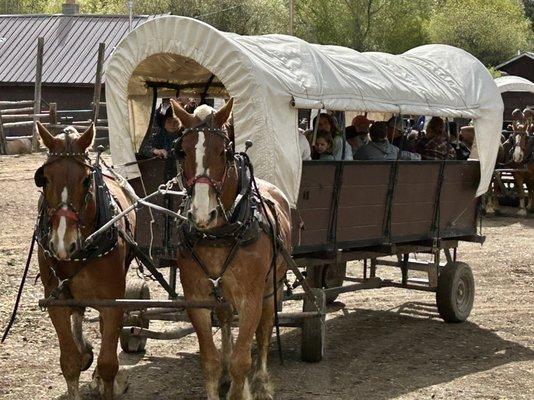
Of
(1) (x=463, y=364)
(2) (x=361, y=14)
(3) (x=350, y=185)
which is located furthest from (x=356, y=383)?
(2) (x=361, y=14)

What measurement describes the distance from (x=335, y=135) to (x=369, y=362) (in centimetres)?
205

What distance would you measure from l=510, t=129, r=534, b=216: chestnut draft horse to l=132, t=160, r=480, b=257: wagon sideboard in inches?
429

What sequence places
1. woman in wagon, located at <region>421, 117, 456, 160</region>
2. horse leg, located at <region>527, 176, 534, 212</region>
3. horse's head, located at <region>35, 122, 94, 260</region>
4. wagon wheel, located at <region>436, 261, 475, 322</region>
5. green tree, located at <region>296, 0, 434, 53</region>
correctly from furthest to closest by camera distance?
green tree, located at <region>296, 0, 434, 53</region> < horse leg, located at <region>527, 176, 534, 212</region> < woman in wagon, located at <region>421, 117, 456, 160</region> < wagon wheel, located at <region>436, 261, 475, 322</region> < horse's head, located at <region>35, 122, 94, 260</region>

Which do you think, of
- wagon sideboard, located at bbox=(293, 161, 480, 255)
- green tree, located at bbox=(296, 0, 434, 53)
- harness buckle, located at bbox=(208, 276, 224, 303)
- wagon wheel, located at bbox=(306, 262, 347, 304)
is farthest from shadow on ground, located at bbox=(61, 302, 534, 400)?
green tree, located at bbox=(296, 0, 434, 53)

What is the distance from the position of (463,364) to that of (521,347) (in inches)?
42.3

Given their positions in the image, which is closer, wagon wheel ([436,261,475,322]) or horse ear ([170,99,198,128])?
horse ear ([170,99,198,128])

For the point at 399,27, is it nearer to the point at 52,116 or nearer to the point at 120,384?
the point at 52,116

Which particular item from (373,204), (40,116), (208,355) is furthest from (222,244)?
(40,116)

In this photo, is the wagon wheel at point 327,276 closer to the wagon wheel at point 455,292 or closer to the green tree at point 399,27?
the wagon wheel at point 455,292

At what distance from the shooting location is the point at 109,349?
7.77m

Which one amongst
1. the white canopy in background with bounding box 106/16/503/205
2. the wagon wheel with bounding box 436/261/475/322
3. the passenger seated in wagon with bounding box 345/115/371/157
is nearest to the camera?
the white canopy in background with bounding box 106/16/503/205

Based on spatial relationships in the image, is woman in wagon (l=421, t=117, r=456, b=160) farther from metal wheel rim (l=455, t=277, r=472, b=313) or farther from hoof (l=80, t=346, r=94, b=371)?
hoof (l=80, t=346, r=94, b=371)

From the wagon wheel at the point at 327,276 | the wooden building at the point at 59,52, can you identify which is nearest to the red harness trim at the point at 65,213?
the wagon wheel at the point at 327,276

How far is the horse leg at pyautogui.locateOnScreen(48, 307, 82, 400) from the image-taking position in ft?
25.3
